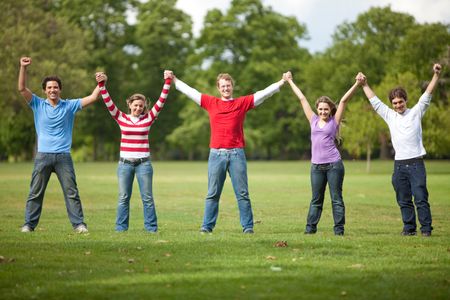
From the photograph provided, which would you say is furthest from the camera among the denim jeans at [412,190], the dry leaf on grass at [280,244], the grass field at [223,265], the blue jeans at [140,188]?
the blue jeans at [140,188]

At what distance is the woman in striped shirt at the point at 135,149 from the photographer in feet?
38.8

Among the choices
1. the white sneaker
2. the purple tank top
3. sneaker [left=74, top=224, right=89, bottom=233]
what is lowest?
the white sneaker

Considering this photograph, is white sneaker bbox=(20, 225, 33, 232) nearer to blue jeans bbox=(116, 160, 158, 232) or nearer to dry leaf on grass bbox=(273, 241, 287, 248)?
blue jeans bbox=(116, 160, 158, 232)

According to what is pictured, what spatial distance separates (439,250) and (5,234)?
609cm

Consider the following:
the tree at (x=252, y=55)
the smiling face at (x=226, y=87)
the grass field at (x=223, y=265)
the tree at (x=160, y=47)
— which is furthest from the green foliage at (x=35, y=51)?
the smiling face at (x=226, y=87)

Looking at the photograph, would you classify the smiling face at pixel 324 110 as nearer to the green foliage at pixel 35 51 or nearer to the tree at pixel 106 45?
the green foliage at pixel 35 51

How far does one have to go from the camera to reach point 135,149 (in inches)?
466

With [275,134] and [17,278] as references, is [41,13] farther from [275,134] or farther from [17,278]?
[17,278]

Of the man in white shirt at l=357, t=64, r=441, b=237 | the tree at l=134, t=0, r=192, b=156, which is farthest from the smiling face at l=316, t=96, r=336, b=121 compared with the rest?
the tree at l=134, t=0, r=192, b=156

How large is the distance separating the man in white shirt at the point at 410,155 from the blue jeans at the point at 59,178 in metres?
4.56

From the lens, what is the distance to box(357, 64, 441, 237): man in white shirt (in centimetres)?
1177

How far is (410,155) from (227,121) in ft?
9.16

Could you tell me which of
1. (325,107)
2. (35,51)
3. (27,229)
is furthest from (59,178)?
(35,51)

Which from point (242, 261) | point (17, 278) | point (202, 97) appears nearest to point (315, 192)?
point (202, 97)
